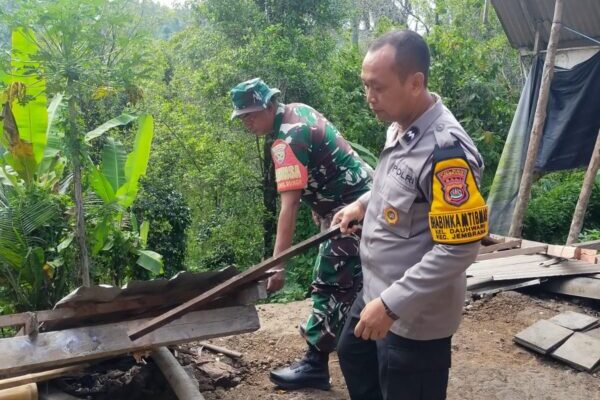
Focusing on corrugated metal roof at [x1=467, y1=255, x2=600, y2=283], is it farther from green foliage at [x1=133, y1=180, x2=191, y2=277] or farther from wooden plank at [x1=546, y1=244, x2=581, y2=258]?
green foliage at [x1=133, y1=180, x2=191, y2=277]

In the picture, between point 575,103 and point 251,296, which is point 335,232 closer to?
point 251,296

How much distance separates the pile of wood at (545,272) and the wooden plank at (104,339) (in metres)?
2.96

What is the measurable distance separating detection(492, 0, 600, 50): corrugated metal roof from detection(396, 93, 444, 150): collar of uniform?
6.71 meters

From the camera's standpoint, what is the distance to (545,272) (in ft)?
18.2

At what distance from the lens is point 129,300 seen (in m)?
3.23

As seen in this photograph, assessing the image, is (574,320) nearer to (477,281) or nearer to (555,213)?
(477,281)

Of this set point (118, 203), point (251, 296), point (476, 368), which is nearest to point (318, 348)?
point (251, 296)

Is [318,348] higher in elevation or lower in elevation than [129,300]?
lower

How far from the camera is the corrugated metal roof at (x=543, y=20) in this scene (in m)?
7.78

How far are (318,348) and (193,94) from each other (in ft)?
24.0

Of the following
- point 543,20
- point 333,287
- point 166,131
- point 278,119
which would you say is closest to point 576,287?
point 333,287

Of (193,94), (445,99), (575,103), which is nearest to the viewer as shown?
(575,103)

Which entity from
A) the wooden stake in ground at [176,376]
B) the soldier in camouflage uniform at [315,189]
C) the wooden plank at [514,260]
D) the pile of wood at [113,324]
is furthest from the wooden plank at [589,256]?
the wooden stake in ground at [176,376]

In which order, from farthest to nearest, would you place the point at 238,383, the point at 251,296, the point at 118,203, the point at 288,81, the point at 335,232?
1. the point at 288,81
2. the point at 118,203
3. the point at 238,383
4. the point at 251,296
5. the point at 335,232
